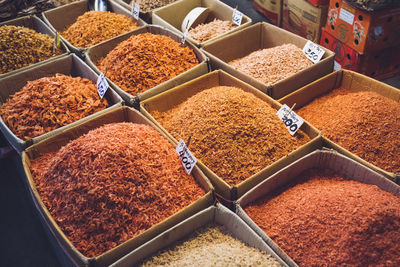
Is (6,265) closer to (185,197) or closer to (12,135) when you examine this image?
(12,135)

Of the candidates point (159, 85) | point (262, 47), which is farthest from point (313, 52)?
point (159, 85)

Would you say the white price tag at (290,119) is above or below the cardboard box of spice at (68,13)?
below

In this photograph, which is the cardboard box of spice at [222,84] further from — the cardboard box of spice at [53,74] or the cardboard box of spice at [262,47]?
the cardboard box of spice at [53,74]

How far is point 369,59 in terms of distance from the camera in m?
2.28

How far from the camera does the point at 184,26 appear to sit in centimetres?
250

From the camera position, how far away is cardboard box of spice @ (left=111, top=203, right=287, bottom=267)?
1128 mm

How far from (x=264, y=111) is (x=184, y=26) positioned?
3.93 feet

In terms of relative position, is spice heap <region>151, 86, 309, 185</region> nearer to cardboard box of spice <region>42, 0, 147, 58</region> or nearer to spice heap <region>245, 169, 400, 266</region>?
spice heap <region>245, 169, 400, 266</region>

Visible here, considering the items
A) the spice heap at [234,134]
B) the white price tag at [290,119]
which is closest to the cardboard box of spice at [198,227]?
the spice heap at [234,134]

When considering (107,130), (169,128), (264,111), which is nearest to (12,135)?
(107,130)

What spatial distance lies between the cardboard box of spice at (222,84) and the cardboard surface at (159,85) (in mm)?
48

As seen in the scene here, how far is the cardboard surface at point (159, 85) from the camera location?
→ 1778 mm

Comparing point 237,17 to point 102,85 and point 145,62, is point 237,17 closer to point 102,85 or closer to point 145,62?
point 145,62

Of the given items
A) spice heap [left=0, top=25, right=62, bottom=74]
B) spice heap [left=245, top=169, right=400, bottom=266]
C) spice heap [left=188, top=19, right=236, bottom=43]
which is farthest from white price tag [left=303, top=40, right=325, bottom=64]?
spice heap [left=0, top=25, right=62, bottom=74]
